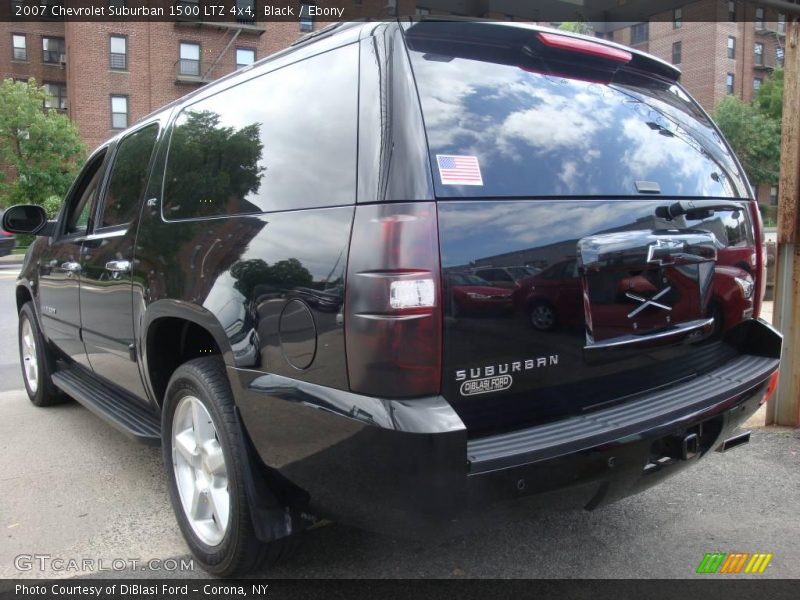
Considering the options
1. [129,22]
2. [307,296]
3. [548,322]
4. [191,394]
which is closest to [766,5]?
[548,322]

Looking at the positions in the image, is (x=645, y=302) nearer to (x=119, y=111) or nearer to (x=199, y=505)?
(x=199, y=505)

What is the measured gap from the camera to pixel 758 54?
163 feet

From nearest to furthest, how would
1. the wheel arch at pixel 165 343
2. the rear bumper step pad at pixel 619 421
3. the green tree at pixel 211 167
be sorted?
the rear bumper step pad at pixel 619 421, the green tree at pixel 211 167, the wheel arch at pixel 165 343

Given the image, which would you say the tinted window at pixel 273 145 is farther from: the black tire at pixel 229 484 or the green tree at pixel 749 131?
the green tree at pixel 749 131

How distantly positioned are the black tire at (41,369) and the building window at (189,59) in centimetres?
3178

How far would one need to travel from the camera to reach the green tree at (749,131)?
42.8 metres

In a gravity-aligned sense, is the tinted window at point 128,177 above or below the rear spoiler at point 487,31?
below

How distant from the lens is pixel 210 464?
274 centimetres

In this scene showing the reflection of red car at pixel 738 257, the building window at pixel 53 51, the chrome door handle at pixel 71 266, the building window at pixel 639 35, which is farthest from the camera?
the building window at pixel 639 35

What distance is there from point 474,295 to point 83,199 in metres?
3.42

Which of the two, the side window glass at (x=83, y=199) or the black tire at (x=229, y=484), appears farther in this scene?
the side window glass at (x=83, y=199)

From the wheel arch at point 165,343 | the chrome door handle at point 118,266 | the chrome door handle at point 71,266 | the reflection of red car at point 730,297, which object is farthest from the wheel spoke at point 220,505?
the reflection of red car at point 730,297

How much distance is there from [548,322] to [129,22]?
36.4 m

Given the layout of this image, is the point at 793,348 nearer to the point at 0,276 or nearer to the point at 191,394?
the point at 191,394
